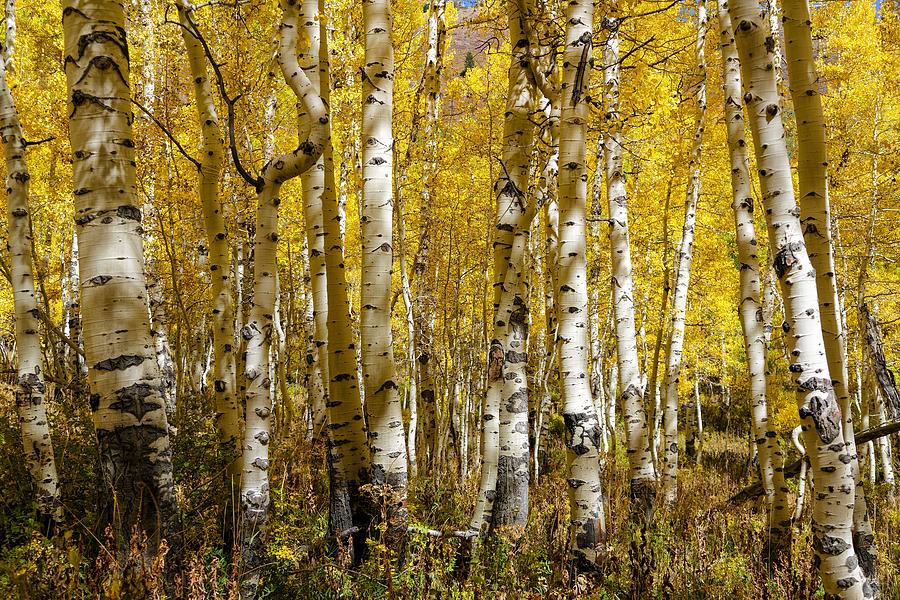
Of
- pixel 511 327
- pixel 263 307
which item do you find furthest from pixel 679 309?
pixel 263 307

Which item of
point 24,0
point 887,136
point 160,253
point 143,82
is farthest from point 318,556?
point 24,0

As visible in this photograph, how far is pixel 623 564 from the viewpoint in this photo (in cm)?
419

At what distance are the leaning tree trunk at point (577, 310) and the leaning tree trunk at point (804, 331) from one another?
98 cm

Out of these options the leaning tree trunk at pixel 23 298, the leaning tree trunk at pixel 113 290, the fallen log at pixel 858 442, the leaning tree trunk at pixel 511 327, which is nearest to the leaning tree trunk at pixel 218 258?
the leaning tree trunk at pixel 23 298

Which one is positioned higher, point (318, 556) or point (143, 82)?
point (143, 82)

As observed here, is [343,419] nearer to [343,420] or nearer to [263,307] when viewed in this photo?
[343,420]

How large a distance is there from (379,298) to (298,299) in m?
9.38

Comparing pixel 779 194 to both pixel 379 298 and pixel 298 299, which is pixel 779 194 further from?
pixel 298 299

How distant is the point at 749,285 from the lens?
4332 millimetres

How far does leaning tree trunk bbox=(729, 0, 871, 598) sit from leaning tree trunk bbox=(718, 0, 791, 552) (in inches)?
64.0

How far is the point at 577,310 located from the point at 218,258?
3412 millimetres

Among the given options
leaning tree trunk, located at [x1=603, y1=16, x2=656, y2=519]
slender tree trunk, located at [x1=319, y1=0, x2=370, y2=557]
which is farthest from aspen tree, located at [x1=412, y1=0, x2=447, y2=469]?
leaning tree trunk, located at [x1=603, y1=16, x2=656, y2=519]

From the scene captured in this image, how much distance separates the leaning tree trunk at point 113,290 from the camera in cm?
218

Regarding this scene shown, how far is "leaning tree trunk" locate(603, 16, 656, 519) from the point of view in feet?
19.0
